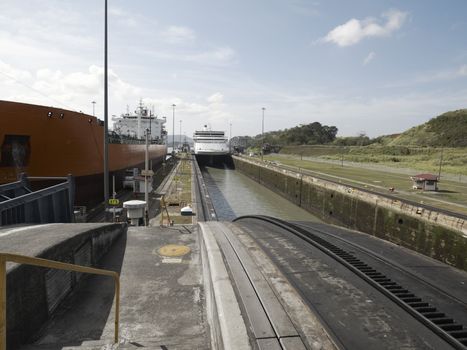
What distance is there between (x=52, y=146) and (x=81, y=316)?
1447 centimetres

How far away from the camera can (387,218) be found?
16.5m

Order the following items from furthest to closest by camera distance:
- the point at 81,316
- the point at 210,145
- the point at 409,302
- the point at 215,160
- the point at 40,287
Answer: the point at 215,160 < the point at 210,145 < the point at 409,302 < the point at 81,316 < the point at 40,287

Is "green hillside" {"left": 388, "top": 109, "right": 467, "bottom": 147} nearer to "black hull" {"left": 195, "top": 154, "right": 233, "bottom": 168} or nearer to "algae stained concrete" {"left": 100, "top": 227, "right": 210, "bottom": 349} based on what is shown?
"black hull" {"left": 195, "top": 154, "right": 233, "bottom": 168}

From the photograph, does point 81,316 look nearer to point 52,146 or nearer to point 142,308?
point 142,308

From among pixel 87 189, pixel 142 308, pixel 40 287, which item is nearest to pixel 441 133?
pixel 87 189

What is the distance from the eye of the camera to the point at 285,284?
491 centimetres

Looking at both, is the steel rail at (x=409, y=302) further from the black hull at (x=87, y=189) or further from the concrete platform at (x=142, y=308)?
the black hull at (x=87, y=189)

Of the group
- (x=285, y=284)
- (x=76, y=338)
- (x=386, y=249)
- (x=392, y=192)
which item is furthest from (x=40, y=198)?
(x=392, y=192)

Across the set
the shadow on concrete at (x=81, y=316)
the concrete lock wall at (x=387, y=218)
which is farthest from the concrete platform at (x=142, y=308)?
the concrete lock wall at (x=387, y=218)

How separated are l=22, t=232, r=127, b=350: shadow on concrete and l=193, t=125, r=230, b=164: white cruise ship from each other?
6628cm

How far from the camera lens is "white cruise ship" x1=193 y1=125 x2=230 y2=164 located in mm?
72062

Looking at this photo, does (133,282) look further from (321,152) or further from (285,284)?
(321,152)

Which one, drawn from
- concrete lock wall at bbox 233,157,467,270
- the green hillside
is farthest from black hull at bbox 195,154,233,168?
concrete lock wall at bbox 233,157,467,270

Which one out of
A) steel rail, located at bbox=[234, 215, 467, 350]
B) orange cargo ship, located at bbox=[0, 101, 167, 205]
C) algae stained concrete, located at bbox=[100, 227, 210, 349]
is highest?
orange cargo ship, located at bbox=[0, 101, 167, 205]
